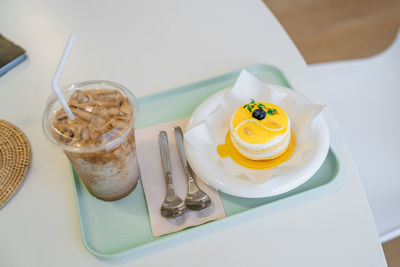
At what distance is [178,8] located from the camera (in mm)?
1203

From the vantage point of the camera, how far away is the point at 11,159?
84cm

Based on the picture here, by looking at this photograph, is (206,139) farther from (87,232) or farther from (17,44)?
(17,44)

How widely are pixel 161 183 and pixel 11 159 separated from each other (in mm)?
386

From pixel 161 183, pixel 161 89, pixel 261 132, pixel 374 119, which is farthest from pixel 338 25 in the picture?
pixel 161 183

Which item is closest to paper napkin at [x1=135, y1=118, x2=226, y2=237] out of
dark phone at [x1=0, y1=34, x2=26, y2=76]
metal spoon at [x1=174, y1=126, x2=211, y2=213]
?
metal spoon at [x1=174, y1=126, x2=211, y2=213]

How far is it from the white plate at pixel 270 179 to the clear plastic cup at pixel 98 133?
147mm

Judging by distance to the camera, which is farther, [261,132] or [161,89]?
[161,89]

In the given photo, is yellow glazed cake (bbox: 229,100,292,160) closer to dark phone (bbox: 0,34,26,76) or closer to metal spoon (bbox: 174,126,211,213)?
metal spoon (bbox: 174,126,211,213)

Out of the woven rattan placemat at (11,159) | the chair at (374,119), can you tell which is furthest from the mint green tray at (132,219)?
the chair at (374,119)

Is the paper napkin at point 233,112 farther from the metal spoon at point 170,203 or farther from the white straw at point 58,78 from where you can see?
the white straw at point 58,78

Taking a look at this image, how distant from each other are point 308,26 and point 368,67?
119 centimetres

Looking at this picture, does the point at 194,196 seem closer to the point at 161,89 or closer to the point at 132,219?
the point at 132,219

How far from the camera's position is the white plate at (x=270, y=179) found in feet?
2.34

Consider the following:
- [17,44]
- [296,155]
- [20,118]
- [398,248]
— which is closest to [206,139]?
[296,155]
